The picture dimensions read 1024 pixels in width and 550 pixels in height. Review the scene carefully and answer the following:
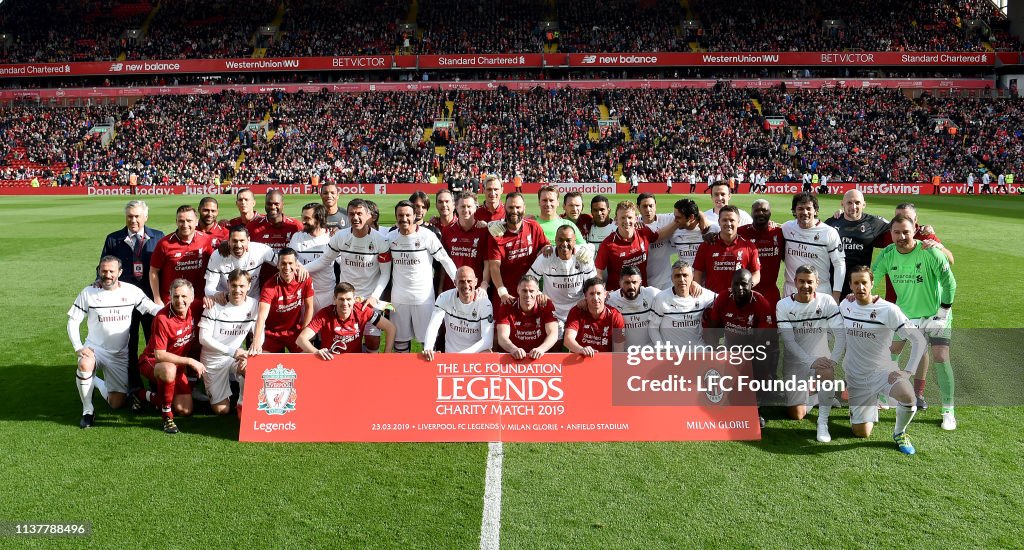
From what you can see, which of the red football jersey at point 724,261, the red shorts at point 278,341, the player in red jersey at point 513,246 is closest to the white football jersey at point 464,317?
the player in red jersey at point 513,246

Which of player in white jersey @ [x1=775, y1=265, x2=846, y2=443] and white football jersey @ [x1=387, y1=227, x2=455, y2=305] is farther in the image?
white football jersey @ [x1=387, y1=227, x2=455, y2=305]

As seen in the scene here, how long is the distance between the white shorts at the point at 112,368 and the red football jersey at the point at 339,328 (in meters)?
2.06

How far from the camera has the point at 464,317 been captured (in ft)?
23.0

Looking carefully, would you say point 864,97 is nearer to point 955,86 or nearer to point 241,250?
point 955,86

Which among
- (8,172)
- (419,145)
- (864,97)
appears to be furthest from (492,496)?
(864,97)

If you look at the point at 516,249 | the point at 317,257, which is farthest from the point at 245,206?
the point at 516,249

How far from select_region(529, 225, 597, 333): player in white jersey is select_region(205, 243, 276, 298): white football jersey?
300 centimetres

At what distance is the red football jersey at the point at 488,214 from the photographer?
27.6ft

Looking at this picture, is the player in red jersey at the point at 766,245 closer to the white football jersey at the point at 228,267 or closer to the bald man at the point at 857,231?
the bald man at the point at 857,231

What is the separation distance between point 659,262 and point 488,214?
2125 mm

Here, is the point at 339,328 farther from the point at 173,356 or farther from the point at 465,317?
the point at 173,356

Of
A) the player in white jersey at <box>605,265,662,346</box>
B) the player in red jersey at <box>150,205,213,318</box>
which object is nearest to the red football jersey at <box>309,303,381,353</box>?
the player in red jersey at <box>150,205,213,318</box>

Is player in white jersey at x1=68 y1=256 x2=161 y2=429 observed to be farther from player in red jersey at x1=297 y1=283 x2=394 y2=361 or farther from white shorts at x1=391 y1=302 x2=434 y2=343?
white shorts at x1=391 y1=302 x2=434 y2=343

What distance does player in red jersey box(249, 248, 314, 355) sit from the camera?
22.9 feet
